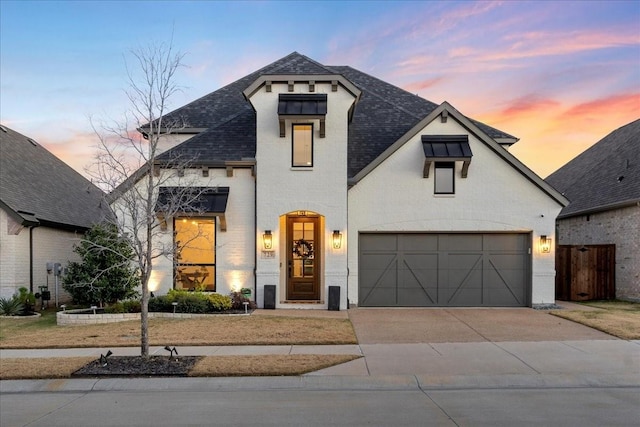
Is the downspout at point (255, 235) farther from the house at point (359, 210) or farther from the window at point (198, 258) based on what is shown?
the window at point (198, 258)

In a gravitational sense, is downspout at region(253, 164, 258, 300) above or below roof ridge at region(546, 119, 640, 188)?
below

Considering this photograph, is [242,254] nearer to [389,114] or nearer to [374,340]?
[374,340]

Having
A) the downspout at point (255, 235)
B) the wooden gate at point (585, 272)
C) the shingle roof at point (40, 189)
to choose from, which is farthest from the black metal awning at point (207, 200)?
the wooden gate at point (585, 272)

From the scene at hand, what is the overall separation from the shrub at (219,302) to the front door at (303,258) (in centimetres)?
275

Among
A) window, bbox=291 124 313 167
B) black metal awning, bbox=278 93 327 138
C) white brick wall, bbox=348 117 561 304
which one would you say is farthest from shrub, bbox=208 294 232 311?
black metal awning, bbox=278 93 327 138

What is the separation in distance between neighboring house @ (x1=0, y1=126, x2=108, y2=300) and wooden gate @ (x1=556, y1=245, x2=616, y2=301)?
54.9 ft

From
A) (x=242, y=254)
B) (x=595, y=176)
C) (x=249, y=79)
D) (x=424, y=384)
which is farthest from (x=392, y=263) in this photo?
(x=595, y=176)

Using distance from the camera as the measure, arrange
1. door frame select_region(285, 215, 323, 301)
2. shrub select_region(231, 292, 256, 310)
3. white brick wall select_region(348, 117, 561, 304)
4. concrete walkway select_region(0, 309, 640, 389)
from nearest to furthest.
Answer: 1. concrete walkway select_region(0, 309, 640, 389)
2. shrub select_region(231, 292, 256, 310)
3. white brick wall select_region(348, 117, 561, 304)
4. door frame select_region(285, 215, 323, 301)

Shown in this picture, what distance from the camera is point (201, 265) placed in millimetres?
15750

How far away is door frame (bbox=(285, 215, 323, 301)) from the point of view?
54.0 ft

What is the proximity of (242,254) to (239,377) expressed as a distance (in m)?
8.17

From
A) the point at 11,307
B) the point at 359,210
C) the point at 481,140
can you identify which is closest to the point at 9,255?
the point at 11,307

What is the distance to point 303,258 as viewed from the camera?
1661cm

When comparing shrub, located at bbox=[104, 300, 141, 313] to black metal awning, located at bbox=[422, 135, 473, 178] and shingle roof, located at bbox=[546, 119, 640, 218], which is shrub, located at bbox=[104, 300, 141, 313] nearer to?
black metal awning, located at bbox=[422, 135, 473, 178]
